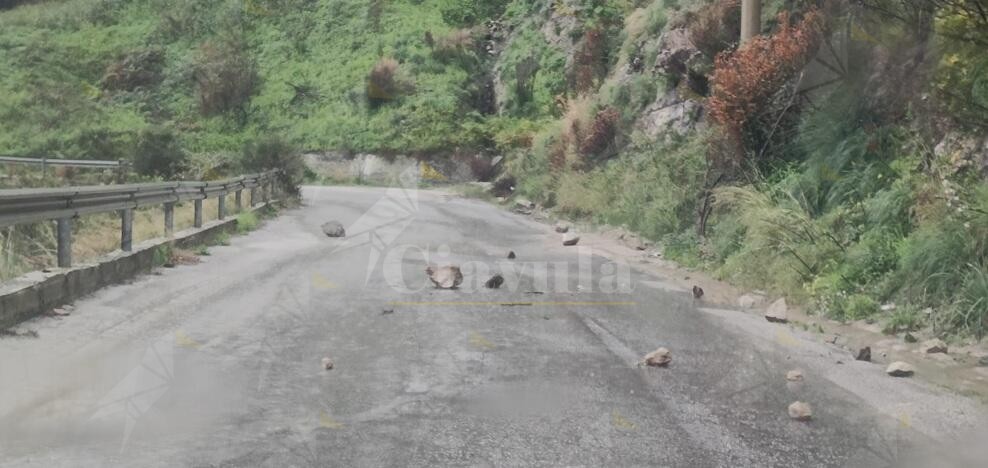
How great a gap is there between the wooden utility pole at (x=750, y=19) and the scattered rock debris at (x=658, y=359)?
12012 mm

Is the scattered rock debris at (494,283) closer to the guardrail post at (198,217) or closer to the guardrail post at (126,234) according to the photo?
the guardrail post at (126,234)

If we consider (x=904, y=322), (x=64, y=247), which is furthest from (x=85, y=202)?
(x=904, y=322)

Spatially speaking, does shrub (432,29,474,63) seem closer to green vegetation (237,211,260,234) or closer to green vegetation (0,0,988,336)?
green vegetation (0,0,988,336)

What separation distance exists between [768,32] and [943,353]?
491 inches

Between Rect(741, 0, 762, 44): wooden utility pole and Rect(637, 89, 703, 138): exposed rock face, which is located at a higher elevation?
Rect(741, 0, 762, 44): wooden utility pole

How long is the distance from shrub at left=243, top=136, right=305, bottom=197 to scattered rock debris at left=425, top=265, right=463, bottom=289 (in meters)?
17.3

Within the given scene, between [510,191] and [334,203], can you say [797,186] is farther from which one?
[510,191]

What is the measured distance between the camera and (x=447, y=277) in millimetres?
10961

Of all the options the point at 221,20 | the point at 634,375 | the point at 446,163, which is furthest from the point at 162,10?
the point at 634,375

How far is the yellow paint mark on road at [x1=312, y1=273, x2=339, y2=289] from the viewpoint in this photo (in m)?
10.7

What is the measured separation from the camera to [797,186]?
44.2 feet

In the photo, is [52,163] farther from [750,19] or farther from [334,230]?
[750,19]

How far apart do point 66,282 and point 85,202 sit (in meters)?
1.86

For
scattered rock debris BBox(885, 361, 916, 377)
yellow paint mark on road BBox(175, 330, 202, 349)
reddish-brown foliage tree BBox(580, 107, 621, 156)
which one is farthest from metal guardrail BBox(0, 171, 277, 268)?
reddish-brown foliage tree BBox(580, 107, 621, 156)
